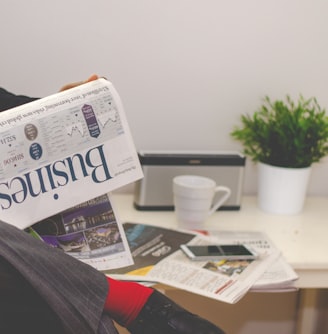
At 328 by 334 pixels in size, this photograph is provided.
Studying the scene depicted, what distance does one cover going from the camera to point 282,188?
49.8 inches

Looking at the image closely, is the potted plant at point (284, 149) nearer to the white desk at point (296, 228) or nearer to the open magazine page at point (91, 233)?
the white desk at point (296, 228)

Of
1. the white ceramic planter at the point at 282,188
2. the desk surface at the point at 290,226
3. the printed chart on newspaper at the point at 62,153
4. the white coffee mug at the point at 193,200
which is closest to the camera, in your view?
the printed chart on newspaper at the point at 62,153

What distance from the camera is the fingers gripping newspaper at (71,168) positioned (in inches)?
33.9

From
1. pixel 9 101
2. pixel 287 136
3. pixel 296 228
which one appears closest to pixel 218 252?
pixel 296 228

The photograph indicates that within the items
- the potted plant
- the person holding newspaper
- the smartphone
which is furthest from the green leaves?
the person holding newspaper

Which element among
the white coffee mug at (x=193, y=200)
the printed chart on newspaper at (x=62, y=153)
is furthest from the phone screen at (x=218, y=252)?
the printed chart on newspaper at (x=62, y=153)

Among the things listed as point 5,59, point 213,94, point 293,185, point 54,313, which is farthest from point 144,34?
point 54,313

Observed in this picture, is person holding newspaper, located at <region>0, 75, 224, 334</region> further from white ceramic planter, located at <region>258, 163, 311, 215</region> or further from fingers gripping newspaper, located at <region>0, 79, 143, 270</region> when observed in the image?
white ceramic planter, located at <region>258, 163, 311, 215</region>

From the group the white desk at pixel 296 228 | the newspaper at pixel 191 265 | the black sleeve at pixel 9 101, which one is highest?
the black sleeve at pixel 9 101

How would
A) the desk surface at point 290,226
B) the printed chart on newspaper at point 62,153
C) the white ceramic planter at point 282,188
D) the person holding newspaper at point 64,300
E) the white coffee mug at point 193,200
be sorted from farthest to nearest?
the white ceramic planter at point 282,188, the white coffee mug at point 193,200, the desk surface at point 290,226, the printed chart on newspaper at point 62,153, the person holding newspaper at point 64,300

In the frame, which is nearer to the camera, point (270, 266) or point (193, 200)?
point (270, 266)

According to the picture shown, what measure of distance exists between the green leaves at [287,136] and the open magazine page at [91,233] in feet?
1.53

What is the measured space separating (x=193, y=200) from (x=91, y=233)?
0.89 feet

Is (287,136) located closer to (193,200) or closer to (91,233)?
(193,200)
